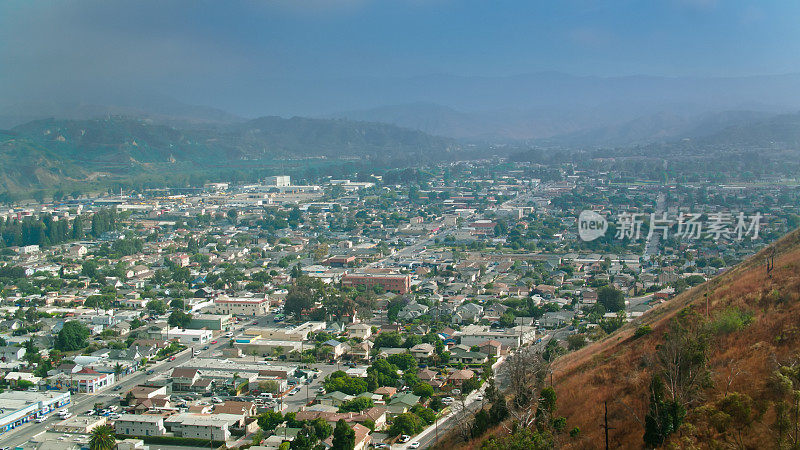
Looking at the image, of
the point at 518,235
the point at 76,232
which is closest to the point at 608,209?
the point at 518,235

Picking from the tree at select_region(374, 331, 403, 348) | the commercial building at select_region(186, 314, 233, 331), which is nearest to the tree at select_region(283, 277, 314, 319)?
the commercial building at select_region(186, 314, 233, 331)

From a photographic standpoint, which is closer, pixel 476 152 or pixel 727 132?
pixel 727 132

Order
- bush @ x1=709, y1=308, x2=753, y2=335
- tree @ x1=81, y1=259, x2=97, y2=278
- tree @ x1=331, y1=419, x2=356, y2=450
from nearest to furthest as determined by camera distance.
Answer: bush @ x1=709, y1=308, x2=753, y2=335, tree @ x1=331, y1=419, x2=356, y2=450, tree @ x1=81, y1=259, x2=97, y2=278

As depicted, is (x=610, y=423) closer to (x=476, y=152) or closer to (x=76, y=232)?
(x=76, y=232)

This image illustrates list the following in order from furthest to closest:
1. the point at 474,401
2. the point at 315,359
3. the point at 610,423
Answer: the point at 315,359
the point at 474,401
the point at 610,423

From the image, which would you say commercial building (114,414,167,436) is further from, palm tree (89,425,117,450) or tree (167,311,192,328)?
tree (167,311,192,328)

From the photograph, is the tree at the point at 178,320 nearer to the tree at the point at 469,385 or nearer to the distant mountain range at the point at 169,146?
the tree at the point at 469,385

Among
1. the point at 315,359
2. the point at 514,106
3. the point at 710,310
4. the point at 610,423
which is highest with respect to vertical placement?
the point at 514,106

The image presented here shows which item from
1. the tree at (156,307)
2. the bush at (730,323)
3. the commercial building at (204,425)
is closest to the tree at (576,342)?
the commercial building at (204,425)
